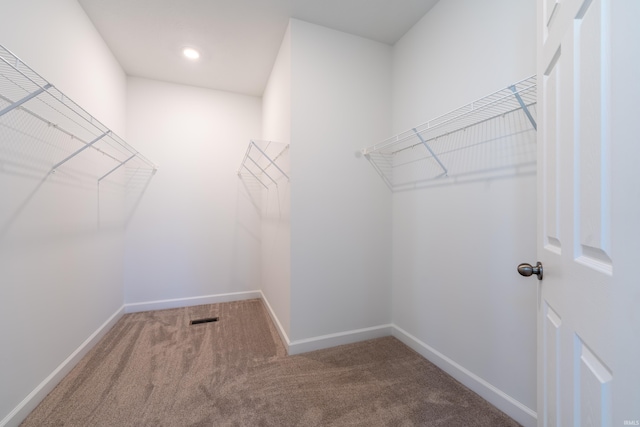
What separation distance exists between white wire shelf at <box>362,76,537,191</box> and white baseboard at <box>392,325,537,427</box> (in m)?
1.21

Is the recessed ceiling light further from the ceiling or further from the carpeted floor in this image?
the carpeted floor

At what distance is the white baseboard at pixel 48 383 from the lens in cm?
125

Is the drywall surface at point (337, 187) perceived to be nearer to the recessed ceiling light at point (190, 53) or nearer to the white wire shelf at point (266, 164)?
the white wire shelf at point (266, 164)

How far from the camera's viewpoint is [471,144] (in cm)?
153

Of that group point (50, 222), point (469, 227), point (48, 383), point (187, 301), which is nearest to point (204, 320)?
point (187, 301)

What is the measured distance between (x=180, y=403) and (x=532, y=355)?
187 cm

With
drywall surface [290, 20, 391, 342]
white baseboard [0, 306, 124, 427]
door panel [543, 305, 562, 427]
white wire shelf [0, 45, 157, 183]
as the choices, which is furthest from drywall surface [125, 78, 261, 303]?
door panel [543, 305, 562, 427]

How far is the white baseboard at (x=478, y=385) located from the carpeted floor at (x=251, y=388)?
4 cm

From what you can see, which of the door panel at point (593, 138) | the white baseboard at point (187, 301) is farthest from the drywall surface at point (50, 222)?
the door panel at point (593, 138)

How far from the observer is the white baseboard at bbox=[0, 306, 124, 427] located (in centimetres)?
125

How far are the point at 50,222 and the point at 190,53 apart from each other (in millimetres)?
1817

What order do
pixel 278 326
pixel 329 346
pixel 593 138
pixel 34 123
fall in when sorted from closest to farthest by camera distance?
pixel 593 138, pixel 34 123, pixel 329 346, pixel 278 326

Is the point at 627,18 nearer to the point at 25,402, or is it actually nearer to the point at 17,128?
the point at 17,128

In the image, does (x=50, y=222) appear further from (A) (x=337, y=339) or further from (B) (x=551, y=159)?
(B) (x=551, y=159)
